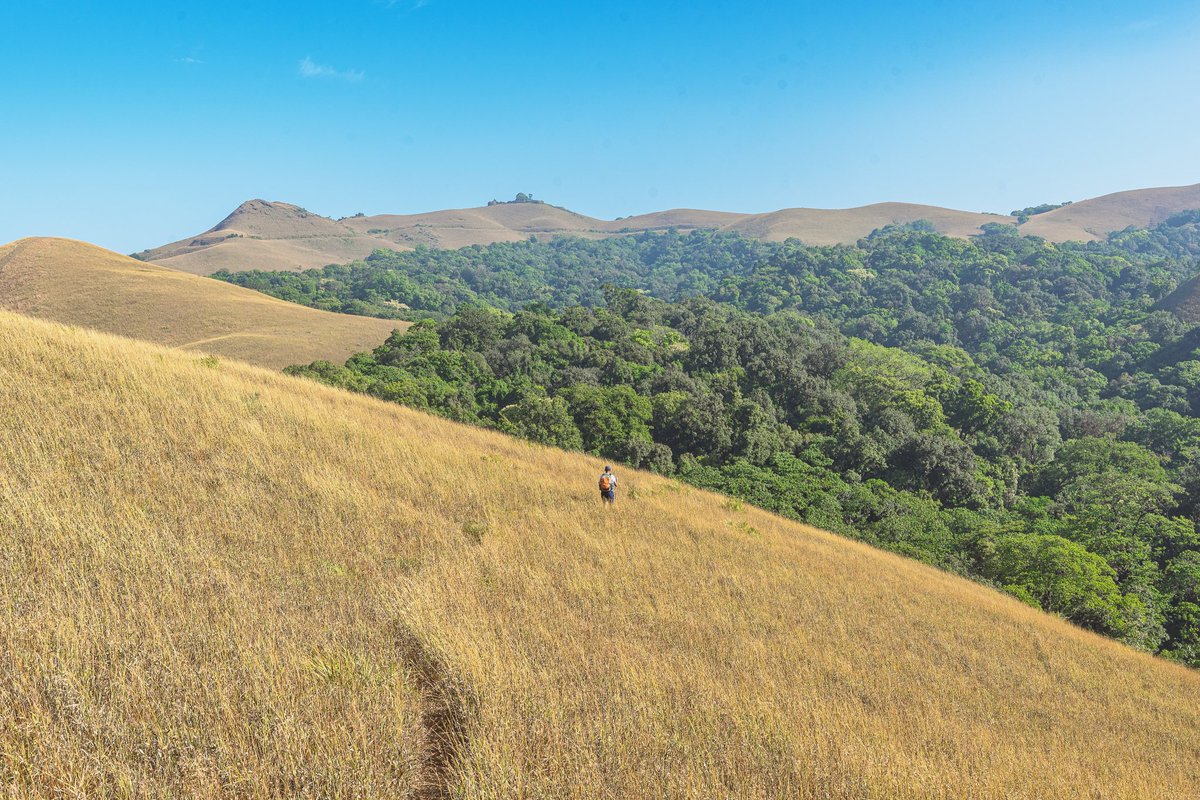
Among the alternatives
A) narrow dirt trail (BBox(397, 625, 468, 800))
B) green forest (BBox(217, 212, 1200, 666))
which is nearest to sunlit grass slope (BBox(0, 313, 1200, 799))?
narrow dirt trail (BBox(397, 625, 468, 800))

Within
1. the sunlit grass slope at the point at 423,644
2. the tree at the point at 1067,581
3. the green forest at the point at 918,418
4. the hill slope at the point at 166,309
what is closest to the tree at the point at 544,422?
the green forest at the point at 918,418

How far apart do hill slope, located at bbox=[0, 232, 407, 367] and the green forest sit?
13200 mm

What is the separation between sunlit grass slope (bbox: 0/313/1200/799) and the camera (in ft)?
10.4

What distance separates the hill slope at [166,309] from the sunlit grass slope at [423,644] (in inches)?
2106

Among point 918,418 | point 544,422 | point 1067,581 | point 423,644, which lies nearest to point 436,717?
point 423,644

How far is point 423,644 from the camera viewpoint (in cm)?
445

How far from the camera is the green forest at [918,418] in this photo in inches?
1060

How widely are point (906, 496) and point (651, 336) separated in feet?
128

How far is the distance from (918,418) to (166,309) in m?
83.7

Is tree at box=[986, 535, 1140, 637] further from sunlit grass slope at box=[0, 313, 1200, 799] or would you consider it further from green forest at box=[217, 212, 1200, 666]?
sunlit grass slope at box=[0, 313, 1200, 799]

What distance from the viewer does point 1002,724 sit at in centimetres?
677

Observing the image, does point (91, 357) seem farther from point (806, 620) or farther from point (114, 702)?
point (806, 620)

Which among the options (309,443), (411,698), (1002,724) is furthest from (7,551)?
(1002,724)

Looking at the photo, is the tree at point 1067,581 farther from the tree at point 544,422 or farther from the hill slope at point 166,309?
the hill slope at point 166,309
